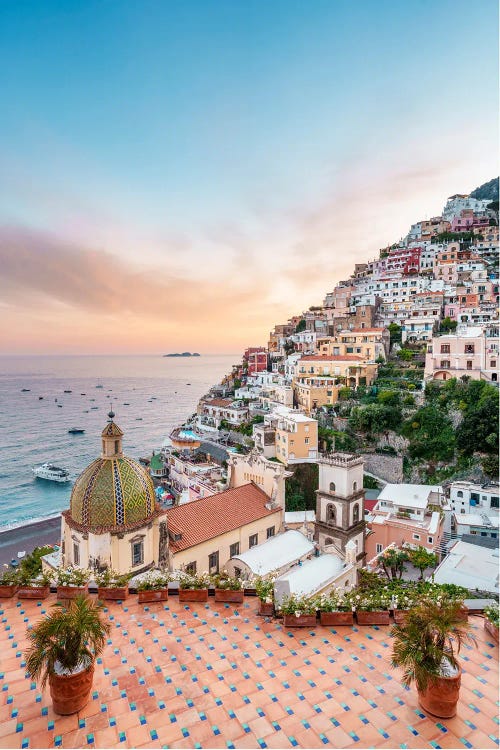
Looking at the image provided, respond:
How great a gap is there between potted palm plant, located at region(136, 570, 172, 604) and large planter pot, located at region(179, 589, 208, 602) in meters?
0.33

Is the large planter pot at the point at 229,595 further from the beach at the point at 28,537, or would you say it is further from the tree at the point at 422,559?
the beach at the point at 28,537

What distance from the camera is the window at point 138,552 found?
12.6 meters

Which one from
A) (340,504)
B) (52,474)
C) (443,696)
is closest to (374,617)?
(443,696)

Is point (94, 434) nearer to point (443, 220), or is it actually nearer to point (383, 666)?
point (383, 666)

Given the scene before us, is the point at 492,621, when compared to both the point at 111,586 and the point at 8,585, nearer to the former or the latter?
the point at 111,586

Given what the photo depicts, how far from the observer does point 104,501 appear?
A: 1233 cm

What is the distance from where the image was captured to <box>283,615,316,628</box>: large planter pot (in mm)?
7059

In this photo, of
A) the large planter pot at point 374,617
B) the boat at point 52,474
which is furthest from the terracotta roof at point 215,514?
the boat at point 52,474

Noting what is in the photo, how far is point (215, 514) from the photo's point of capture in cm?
1656

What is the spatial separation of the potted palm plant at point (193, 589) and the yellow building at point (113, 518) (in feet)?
16.0

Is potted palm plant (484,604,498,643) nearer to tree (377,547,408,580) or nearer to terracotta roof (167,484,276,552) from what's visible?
terracotta roof (167,484,276,552)

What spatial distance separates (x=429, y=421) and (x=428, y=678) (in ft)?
102

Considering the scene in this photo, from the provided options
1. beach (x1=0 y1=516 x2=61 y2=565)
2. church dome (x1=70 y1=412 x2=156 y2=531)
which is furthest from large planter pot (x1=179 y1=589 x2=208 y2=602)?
beach (x1=0 y1=516 x2=61 y2=565)

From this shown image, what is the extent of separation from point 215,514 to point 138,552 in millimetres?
4394
